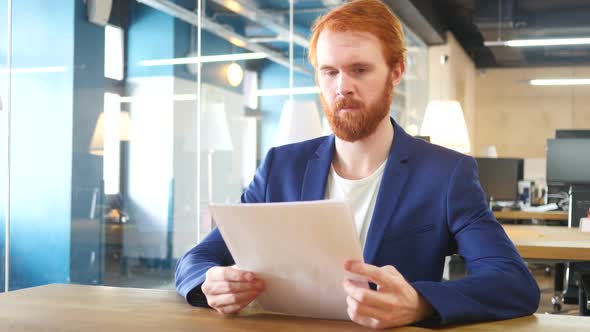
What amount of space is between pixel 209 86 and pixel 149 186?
3.10ft

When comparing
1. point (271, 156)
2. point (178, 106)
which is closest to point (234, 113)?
point (178, 106)

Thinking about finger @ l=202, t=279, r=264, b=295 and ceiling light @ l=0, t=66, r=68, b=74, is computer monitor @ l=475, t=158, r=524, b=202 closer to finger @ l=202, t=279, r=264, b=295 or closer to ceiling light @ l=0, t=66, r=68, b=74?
ceiling light @ l=0, t=66, r=68, b=74

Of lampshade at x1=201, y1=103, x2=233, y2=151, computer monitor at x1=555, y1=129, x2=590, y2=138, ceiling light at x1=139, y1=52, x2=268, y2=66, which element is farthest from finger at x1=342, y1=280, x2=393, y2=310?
computer monitor at x1=555, y1=129, x2=590, y2=138

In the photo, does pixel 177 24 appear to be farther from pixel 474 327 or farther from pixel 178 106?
pixel 474 327

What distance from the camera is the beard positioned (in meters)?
1.50

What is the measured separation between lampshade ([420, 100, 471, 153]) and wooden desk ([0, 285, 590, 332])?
3.92m

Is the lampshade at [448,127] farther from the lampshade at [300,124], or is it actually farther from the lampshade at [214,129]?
the lampshade at [214,129]

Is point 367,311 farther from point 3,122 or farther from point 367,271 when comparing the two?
point 3,122

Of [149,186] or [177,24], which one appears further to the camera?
[177,24]

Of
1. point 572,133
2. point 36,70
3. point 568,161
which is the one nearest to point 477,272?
point 36,70

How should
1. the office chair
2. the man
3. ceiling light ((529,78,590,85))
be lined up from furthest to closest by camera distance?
1. ceiling light ((529,78,590,85))
2. the office chair
3. the man

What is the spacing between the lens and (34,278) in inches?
138

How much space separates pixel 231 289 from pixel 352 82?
512 mm

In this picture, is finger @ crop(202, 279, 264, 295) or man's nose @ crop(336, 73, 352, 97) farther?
man's nose @ crop(336, 73, 352, 97)
